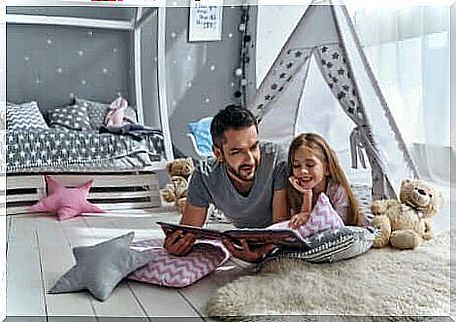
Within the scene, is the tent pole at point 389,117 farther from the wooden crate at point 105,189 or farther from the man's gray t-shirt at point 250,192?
the wooden crate at point 105,189

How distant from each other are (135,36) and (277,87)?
478mm

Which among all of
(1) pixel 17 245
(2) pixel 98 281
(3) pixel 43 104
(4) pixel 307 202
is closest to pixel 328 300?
(4) pixel 307 202

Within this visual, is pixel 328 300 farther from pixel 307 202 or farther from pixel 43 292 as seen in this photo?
pixel 43 292

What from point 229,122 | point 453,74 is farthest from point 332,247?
point 453,74

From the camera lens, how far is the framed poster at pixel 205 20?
2045mm

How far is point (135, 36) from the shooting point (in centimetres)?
223

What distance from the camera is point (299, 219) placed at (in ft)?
5.27

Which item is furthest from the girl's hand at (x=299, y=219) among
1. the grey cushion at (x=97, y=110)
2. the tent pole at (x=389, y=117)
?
the grey cushion at (x=97, y=110)

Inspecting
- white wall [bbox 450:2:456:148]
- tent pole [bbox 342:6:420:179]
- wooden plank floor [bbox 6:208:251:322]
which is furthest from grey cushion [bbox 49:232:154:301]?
white wall [bbox 450:2:456:148]

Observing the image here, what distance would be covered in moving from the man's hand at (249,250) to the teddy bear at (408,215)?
11.2 inches

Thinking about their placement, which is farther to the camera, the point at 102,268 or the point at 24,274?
the point at 24,274

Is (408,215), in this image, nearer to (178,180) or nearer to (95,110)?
(178,180)

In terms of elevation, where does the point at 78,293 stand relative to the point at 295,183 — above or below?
below

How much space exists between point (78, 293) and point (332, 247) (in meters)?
0.52
